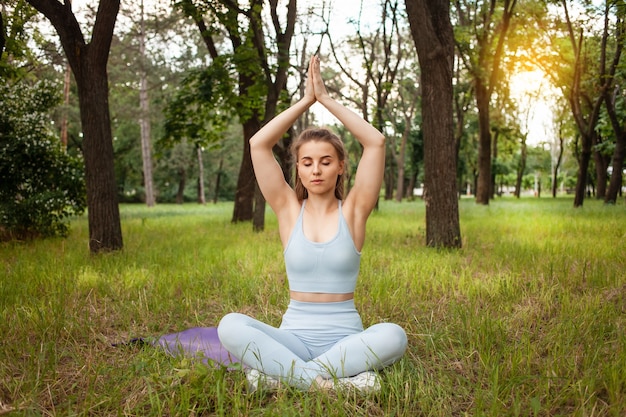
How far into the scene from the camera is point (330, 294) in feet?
9.71

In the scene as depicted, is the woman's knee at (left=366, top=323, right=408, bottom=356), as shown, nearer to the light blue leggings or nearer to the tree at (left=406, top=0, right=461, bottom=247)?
the light blue leggings

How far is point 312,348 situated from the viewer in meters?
2.95

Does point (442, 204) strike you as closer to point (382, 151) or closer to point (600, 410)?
point (382, 151)

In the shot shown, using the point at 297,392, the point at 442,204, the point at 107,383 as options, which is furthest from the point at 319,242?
the point at 442,204

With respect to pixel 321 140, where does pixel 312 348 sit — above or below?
below

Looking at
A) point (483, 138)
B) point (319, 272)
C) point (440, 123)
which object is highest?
point (483, 138)

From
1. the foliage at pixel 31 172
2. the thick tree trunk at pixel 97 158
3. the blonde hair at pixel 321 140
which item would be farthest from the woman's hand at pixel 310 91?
the foliage at pixel 31 172

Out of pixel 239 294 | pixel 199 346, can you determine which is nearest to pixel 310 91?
pixel 199 346

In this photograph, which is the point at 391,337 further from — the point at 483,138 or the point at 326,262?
the point at 483,138

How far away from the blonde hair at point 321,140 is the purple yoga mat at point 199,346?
3.92 feet

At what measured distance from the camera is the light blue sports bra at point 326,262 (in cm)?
293

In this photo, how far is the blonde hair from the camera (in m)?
3.03

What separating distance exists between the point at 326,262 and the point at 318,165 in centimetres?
60

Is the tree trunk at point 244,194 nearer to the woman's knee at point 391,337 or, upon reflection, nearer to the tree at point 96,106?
the tree at point 96,106
